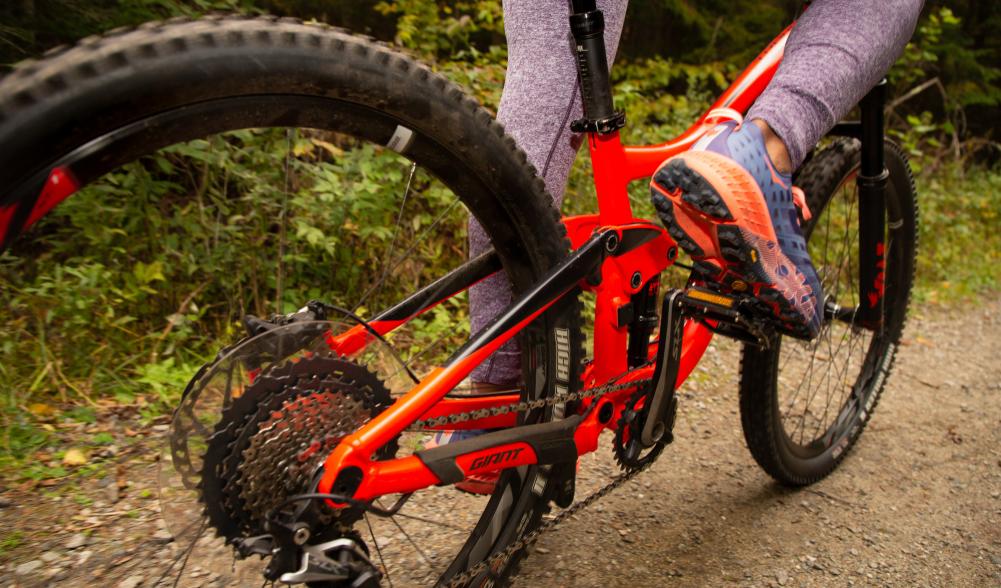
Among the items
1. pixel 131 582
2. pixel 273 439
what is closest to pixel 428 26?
pixel 131 582

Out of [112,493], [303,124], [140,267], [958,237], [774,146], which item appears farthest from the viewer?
[958,237]

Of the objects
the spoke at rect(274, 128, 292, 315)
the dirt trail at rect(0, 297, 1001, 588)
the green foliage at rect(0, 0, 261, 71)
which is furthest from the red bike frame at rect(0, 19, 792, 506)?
the green foliage at rect(0, 0, 261, 71)

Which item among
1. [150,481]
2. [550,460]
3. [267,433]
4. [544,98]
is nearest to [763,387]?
[550,460]

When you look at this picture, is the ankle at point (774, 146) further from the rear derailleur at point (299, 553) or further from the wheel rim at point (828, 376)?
the rear derailleur at point (299, 553)

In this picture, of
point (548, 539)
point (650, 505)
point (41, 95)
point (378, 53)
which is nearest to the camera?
point (41, 95)

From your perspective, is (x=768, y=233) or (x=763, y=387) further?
(x=763, y=387)

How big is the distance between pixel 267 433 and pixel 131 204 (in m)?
1.89

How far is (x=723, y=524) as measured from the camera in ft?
6.89

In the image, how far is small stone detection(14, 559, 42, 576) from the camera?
1.68m

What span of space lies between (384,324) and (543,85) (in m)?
0.59

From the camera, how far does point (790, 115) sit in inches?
58.0

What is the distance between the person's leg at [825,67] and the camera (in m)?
1.48

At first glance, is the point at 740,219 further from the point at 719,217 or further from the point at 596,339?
the point at 596,339

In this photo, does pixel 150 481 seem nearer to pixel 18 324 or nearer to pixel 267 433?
pixel 18 324
